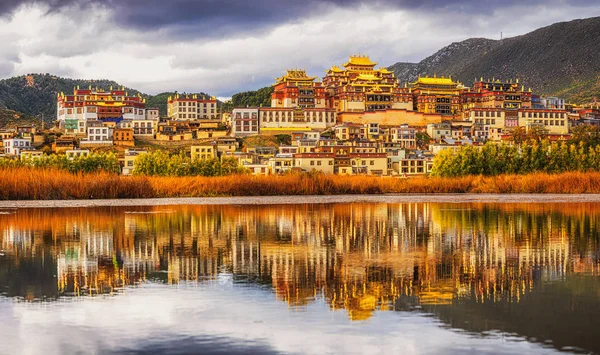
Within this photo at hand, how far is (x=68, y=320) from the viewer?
12.4m

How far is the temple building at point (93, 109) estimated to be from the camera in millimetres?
123562

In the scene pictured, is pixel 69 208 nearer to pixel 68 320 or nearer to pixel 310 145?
pixel 68 320

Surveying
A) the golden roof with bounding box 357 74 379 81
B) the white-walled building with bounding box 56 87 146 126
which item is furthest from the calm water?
the golden roof with bounding box 357 74 379 81

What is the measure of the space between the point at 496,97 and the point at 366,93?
20.4m

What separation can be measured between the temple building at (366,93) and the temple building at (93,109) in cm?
3036

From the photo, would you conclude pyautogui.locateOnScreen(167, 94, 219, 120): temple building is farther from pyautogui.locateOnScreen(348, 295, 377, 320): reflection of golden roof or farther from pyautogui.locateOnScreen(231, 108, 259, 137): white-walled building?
pyautogui.locateOnScreen(348, 295, 377, 320): reflection of golden roof

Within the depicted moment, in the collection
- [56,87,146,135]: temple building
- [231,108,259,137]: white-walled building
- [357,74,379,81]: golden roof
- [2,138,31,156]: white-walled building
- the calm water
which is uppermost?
[357,74,379,81]: golden roof

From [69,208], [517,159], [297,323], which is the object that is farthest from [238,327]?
[517,159]

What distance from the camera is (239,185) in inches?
2066

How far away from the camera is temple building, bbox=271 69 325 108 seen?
126 metres

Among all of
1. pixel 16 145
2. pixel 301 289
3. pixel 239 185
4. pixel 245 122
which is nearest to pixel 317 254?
pixel 301 289

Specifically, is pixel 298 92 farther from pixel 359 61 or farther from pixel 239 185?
pixel 239 185

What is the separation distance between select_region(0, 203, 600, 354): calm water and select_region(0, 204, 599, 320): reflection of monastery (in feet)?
0.18

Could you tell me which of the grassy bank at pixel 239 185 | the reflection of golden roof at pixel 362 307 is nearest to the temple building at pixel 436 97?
the grassy bank at pixel 239 185
